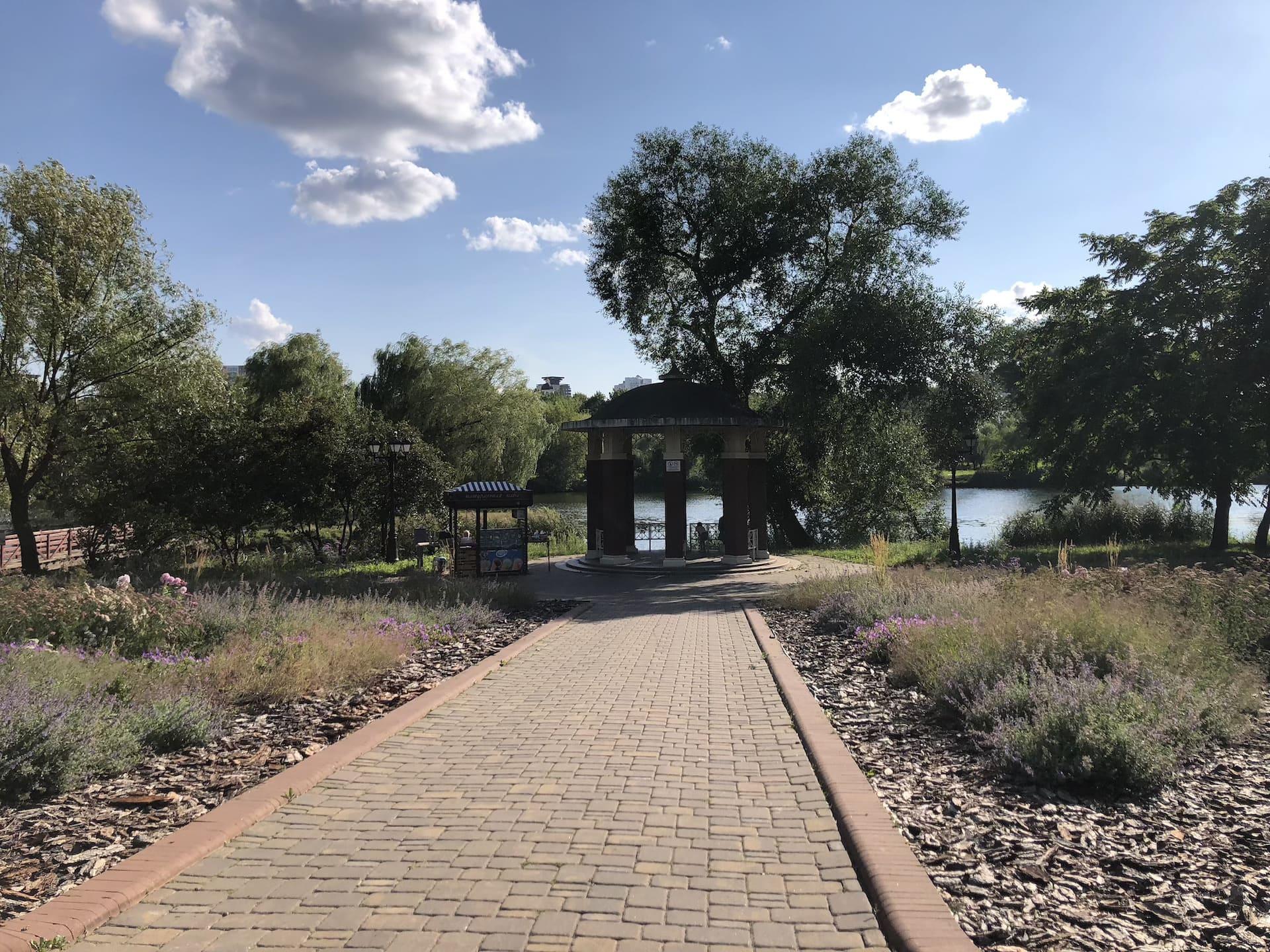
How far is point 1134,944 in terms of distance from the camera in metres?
3.17

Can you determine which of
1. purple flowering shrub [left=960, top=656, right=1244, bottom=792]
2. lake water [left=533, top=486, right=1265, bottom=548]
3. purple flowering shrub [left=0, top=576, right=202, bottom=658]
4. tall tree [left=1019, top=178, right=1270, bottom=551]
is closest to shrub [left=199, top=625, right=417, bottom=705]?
purple flowering shrub [left=0, top=576, right=202, bottom=658]

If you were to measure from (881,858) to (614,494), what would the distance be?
624 inches

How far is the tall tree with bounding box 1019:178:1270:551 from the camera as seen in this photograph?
1764 cm

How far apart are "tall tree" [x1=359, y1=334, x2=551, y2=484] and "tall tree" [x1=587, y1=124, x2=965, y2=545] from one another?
14562 mm

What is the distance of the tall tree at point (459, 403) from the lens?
3809cm

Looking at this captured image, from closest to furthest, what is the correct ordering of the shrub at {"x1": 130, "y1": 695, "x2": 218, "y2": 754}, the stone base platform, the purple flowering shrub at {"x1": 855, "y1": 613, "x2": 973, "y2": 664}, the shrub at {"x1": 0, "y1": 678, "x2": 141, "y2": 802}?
1. the shrub at {"x1": 0, "y1": 678, "x2": 141, "y2": 802}
2. the shrub at {"x1": 130, "y1": 695, "x2": 218, "y2": 754}
3. the purple flowering shrub at {"x1": 855, "y1": 613, "x2": 973, "y2": 664}
4. the stone base platform

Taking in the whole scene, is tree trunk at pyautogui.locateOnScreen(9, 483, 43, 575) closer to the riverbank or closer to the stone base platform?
the stone base platform

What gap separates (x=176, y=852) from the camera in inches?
156

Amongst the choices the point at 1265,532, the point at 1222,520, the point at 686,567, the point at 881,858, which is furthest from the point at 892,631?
the point at 1265,532

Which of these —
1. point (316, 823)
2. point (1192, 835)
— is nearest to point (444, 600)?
point (316, 823)

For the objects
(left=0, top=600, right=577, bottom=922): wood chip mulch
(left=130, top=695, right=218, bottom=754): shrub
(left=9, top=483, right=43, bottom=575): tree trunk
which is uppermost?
(left=9, top=483, right=43, bottom=575): tree trunk

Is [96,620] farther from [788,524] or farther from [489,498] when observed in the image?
[788,524]

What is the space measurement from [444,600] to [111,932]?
8.47m

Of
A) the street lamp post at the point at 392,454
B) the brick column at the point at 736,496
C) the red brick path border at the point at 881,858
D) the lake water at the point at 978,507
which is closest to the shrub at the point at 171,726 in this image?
the red brick path border at the point at 881,858
